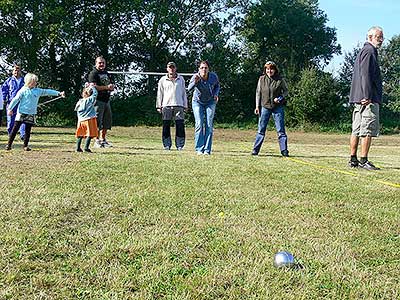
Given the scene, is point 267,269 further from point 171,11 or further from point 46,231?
point 171,11

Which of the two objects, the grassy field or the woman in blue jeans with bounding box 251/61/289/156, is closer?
the grassy field

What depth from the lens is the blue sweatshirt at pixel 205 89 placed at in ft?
28.3

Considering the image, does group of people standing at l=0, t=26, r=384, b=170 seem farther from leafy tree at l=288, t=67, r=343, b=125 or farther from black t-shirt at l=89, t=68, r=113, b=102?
leafy tree at l=288, t=67, r=343, b=125

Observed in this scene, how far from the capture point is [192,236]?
2.97 m

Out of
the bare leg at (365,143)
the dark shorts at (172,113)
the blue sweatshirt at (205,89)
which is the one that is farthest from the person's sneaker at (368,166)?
the dark shorts at (172,113)

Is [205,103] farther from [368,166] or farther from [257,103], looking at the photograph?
[368,166]

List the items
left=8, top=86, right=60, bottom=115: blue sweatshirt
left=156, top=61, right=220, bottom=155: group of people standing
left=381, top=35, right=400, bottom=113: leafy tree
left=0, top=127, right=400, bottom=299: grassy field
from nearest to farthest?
left=0, top=127, right=400, bottom=299: grassy field
left=8, top=86, right=60, bottom=115: blue sweatshirt
left=156, top=61, right=220, bottom=155: group of people standing
left=381, top=35, right=400, bottom=113: leafy tree

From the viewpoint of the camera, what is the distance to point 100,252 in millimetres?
2619

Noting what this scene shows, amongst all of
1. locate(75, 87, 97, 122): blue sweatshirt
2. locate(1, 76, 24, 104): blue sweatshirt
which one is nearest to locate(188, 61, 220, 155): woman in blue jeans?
locate(75, 87, 97, 122): blue sweatshirt

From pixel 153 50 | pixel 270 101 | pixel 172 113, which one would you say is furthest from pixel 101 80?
pixel 153 50

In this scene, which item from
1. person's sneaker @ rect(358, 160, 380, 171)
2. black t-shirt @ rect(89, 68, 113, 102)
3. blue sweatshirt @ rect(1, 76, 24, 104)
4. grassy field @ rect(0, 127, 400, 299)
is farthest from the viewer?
blue sweatshirt @ rect(1, 76, 24, 104)

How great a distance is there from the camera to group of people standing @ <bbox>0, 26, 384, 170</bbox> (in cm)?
654

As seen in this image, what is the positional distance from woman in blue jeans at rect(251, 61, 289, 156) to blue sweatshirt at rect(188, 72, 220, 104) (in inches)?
31.8

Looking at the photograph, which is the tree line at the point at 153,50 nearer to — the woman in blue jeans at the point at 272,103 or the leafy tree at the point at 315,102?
the leafy tree at the point at 315,102
